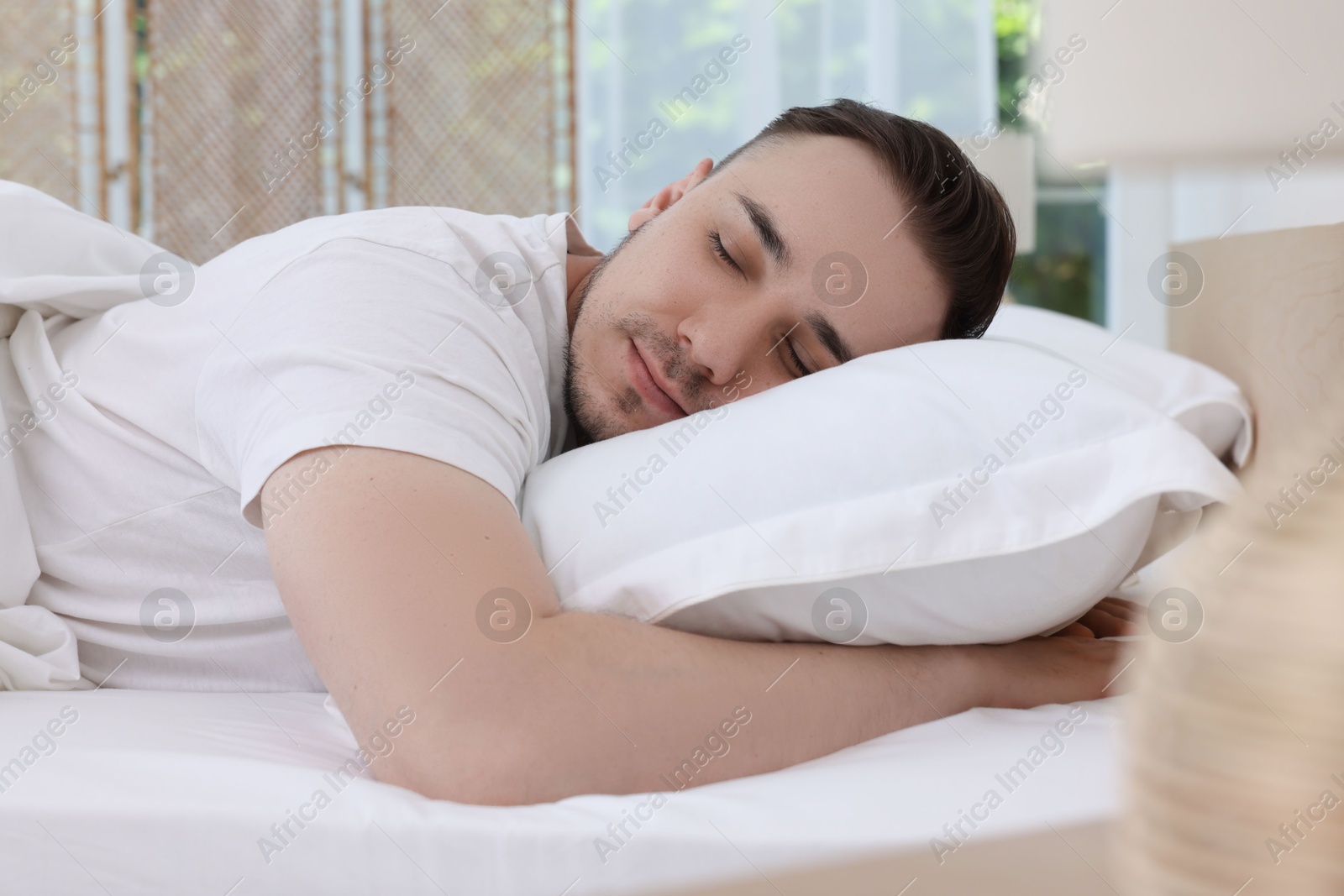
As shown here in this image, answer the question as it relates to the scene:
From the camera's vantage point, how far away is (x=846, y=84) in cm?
321

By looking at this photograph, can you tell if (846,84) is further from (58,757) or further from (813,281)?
(58,757)

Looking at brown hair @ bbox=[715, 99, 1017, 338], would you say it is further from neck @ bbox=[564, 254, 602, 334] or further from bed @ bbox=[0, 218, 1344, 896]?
bed @ bbox=[0, 218, 1344, 896]

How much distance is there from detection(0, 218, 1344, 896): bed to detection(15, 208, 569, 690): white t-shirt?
0.21m

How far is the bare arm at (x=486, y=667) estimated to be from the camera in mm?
640

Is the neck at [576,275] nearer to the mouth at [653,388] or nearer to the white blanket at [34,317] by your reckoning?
the mouth at [653,388]

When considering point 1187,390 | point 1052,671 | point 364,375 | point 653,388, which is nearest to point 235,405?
point 364,375

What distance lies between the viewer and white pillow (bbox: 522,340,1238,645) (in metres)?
0.75

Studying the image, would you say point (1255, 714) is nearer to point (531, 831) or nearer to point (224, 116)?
point (531, 831)

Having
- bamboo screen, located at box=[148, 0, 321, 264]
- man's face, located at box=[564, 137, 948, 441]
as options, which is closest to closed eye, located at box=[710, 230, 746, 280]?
man's face, located at box=[564, 137, 948, 441]

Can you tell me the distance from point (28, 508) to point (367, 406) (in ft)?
1.46

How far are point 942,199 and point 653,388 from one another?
0.40 metres

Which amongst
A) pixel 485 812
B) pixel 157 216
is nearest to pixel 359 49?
pixel 157 216

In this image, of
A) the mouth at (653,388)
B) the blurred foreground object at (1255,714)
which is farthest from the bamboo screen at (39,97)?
the blurred foreground object at (1255,714)

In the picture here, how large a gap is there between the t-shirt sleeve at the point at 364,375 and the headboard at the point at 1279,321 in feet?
2.63
